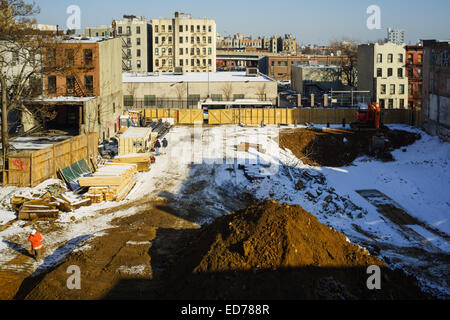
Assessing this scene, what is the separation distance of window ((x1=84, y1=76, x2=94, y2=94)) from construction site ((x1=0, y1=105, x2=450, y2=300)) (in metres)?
5.18

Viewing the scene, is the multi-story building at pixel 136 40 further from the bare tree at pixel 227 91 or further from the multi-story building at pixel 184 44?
the bare tree at pixel 227 91

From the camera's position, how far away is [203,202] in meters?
29.5

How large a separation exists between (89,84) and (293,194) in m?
23.8

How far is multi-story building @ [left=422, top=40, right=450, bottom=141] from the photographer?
4688 centimetres

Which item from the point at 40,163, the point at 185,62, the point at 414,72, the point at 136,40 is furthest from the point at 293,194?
the point at 136,40

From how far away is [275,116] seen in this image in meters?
57.9

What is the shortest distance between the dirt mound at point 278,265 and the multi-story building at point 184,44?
103078 mm

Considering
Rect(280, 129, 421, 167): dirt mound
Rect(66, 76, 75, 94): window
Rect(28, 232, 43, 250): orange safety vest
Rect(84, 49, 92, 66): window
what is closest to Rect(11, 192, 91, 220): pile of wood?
Rect(28, 232, 43, 250): orange safety vest

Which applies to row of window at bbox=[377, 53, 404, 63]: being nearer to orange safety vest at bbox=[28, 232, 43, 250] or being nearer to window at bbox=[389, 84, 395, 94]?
window at bbox=[389, 84, 395, 94]

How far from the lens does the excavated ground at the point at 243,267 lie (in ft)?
49.4

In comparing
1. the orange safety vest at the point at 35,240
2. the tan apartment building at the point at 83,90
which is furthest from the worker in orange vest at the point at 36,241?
the tan apartment building at the point at 83,90

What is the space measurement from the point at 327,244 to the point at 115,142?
3182 centimetres
